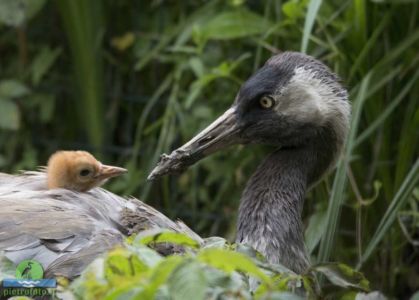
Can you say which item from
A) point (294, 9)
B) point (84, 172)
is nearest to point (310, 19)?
point (294, 9)

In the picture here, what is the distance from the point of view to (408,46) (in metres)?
4.00

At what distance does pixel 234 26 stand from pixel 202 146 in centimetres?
113

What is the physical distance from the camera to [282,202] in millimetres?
3330

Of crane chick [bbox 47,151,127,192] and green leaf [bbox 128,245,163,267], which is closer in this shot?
green leaf [bbox 128,245,163,267]

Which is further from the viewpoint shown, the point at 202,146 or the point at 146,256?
the point at 202,146

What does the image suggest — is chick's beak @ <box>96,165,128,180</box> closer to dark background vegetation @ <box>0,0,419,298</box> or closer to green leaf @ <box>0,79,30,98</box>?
dark background vegetation @ <box>0,0,419,298</box>

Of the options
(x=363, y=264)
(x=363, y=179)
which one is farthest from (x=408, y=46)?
(x=363, y=264)

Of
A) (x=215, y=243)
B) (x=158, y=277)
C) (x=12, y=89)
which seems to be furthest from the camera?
(x=12, y=89)

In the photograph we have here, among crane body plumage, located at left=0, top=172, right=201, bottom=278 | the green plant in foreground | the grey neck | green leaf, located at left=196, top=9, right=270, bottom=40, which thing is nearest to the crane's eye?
the grey neck

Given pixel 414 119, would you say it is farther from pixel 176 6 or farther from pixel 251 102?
pixel 176 6

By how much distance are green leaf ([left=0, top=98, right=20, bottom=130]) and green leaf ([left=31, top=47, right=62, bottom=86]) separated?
20 centimetres

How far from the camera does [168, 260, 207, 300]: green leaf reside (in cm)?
174

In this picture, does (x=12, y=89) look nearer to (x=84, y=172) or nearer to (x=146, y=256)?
(x=84, y=172)

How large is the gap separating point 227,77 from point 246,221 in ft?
3.44
